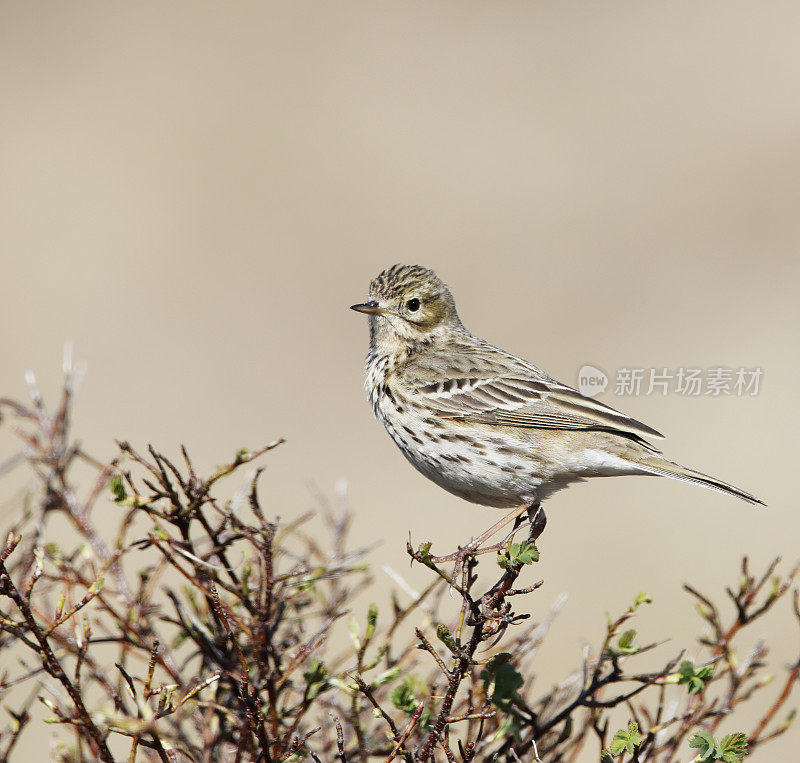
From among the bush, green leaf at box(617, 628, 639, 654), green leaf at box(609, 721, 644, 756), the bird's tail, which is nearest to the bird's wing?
the bird's tail

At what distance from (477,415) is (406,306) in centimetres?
71

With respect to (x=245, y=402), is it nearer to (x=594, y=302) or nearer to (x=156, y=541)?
(x=594, y=302)

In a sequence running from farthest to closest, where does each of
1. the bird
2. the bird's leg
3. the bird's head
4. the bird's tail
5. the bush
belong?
the bird's head, the bird, the bird's tail, the bird's leg, the bush

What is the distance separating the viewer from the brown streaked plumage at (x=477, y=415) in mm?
Result: 4539

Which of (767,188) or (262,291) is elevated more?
(767,188)

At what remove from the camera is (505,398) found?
5.01 metres

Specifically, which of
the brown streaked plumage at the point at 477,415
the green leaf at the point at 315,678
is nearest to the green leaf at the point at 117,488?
the green leaf at the point at 315,678

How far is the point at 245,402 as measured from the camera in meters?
13.1

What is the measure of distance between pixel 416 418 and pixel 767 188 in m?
12.3

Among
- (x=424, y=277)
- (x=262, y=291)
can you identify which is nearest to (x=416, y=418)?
(x=424, y=277)

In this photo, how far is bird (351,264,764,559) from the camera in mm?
4527

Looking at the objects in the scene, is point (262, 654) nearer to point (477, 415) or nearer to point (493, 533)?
point (493, 533)

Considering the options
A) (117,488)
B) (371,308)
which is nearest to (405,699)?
(117,488)

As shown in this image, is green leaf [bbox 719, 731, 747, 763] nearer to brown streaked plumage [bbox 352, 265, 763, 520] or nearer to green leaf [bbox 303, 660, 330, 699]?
green leaf [bbox 303, 660, 330, 699]
